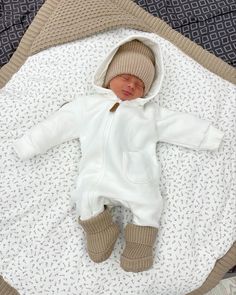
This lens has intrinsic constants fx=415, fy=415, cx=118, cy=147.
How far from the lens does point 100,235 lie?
1.06 m

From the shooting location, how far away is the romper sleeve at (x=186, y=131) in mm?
1164

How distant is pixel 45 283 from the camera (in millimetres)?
1104

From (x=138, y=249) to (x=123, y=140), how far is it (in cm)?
29

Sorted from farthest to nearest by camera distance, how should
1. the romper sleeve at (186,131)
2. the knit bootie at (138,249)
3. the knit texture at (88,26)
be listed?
the knit texture at (88,26) < the romper sleeve at (186,131) < the knit bootie at (138,249)

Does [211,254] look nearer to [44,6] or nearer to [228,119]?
[228,119]

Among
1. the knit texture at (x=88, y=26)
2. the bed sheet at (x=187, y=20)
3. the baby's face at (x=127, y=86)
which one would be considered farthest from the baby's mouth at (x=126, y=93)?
the bed sheet at (x=187, y=20)

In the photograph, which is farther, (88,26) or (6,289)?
(88,26)

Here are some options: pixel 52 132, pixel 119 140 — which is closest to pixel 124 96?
pixel 119 140

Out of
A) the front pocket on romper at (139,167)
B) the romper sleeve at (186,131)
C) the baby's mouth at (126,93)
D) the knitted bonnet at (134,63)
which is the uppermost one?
the knitted bonnet at (134,63)

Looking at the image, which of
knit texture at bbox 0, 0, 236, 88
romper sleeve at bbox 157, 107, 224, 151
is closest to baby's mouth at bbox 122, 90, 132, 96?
romper sleeve at bbox 157, 107, 224, 151

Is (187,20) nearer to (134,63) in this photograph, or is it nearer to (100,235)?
(134,63)

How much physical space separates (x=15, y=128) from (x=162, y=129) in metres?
0.43

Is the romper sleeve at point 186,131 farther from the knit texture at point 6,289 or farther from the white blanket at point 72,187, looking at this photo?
the knit texture at point 6,289

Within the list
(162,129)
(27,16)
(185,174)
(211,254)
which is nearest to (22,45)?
(27,16)
